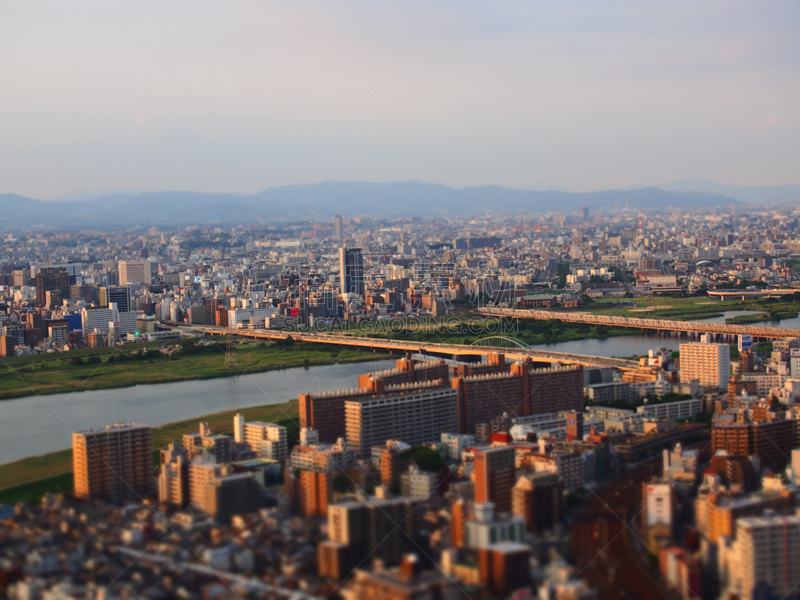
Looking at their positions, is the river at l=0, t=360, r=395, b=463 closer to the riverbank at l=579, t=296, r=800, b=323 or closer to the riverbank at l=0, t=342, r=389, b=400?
the riverbank at l=0, t=342, r=389, b=400

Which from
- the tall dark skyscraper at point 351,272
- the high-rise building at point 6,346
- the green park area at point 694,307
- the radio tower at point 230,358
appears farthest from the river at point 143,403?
the tall dark skyscraper at point 351,272

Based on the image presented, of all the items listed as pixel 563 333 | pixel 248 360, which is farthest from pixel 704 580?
pixel 563 333

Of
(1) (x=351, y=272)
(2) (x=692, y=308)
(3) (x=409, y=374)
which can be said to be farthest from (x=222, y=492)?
(1) (x=351, y=272)

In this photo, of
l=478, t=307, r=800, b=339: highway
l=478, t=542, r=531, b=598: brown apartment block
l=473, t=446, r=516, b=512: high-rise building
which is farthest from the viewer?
l=478, t=307, r=800, b=339: highway

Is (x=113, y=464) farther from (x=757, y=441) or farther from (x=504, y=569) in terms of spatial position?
(x=757, y=441)

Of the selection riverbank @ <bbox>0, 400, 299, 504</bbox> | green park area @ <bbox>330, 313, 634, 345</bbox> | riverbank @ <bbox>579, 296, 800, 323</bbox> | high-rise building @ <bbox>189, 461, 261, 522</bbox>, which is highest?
high-rise building @ <bbox>189, 461, 261, 522</bbox>

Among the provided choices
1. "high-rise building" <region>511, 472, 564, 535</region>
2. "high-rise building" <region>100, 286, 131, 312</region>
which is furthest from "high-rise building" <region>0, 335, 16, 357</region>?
"high-rise building" <region>511, 472, 564, 535</region>
